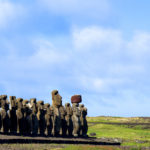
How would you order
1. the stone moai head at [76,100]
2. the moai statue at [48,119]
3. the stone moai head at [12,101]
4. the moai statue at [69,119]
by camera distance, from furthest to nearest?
the stone moai head at [76,100], the moai statue at [69,119], the moai statue at [48,119], the stone moai head at [12,101]

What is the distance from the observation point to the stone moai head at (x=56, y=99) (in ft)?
76.5

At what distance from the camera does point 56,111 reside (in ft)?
76.2

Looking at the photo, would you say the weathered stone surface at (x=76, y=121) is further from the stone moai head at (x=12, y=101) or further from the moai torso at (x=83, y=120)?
the stone moai head at (x=12, y=101)

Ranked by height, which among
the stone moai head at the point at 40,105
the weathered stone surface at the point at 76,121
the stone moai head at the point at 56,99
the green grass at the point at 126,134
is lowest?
the green grass at the point at 126,134

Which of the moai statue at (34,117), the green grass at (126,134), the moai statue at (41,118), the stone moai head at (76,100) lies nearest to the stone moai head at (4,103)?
the moai statue at (34,117)

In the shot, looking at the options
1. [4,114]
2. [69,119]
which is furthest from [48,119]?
[4,114]

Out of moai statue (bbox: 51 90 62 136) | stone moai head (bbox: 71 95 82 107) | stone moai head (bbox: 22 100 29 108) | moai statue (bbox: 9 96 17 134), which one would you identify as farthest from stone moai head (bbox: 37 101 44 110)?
stone moai head (bbox: 71 95 82 107)

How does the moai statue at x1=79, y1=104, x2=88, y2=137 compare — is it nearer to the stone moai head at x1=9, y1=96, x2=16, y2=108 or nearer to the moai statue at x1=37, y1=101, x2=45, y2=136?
the moai statue at x1=37, y1=101, x2=45, y2=136

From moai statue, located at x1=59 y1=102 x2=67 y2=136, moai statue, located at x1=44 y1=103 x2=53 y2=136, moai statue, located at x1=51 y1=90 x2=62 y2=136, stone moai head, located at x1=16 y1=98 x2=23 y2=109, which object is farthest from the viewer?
moai statue, located at x1=59 y1=102 x2=67 y2=136

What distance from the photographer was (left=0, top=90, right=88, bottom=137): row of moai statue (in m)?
19.8

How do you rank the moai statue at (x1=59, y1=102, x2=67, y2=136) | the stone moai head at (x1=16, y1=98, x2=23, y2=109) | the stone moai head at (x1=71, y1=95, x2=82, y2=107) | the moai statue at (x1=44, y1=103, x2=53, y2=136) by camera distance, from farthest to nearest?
the stone moai head at (x1=71, y1=95, x2=82, y2=107) < the moai statue at (x1=59, y1=102, x2=67, y2=136) < the moai statue at (x1=44, y1=103, x2=53, y2=136) < the stone moai head at (x1=16, y1=98, x2=23, y2=109)

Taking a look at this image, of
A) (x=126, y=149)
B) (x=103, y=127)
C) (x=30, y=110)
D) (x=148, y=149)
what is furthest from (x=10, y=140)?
(x=103, y=127)

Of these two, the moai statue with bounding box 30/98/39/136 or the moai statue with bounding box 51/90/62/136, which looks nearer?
the moai statue with bounding box 30/98/39/136

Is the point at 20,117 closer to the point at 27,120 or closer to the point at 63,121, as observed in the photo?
the point at 27,120
